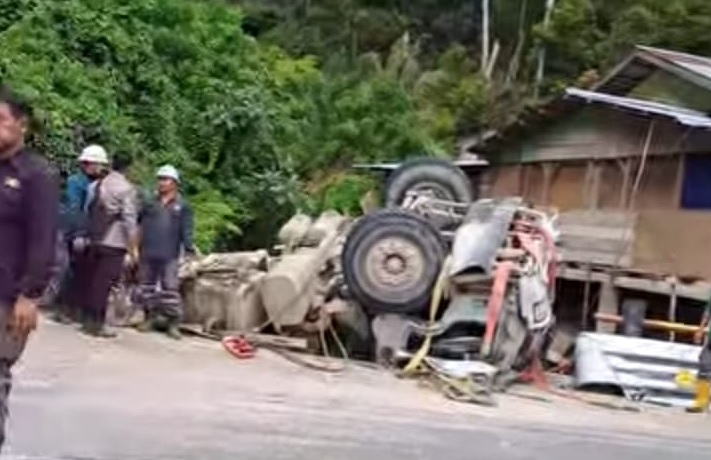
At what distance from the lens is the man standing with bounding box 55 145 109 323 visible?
12883 millimetres

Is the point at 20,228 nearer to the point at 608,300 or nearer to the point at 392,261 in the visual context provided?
the point at 392,261

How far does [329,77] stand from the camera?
121 feet

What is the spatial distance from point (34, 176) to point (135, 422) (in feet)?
11.4

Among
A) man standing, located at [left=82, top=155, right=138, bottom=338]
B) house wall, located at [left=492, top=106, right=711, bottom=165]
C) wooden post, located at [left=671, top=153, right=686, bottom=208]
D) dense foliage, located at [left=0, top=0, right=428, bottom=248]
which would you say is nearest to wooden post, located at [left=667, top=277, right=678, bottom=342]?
wooden post, located at [left=671, top=153, right=686, bottom=208]

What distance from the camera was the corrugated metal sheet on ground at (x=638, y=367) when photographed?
13.6 m

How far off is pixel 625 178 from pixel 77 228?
35.8ft

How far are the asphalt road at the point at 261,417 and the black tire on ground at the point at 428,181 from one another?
A: 6.44 meters

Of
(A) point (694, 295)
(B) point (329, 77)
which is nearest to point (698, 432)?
(A) point (694, 295)

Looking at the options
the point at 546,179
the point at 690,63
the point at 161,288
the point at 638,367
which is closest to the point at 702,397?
the point at 638,367

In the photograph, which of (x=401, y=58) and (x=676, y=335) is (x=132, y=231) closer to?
(x=676, y=335)

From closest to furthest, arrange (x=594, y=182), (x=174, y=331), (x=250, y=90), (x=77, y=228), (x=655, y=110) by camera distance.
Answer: (x=77, y=228) < (x=174, y=331) < (x=655, y=110) < (x=594, y=182) < (x=250, y=90)

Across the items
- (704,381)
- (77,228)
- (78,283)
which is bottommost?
(704,381)

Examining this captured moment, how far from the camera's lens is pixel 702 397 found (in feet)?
41.8

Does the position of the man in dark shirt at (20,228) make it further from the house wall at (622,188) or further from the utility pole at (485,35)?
the utility pole at (485,35)
